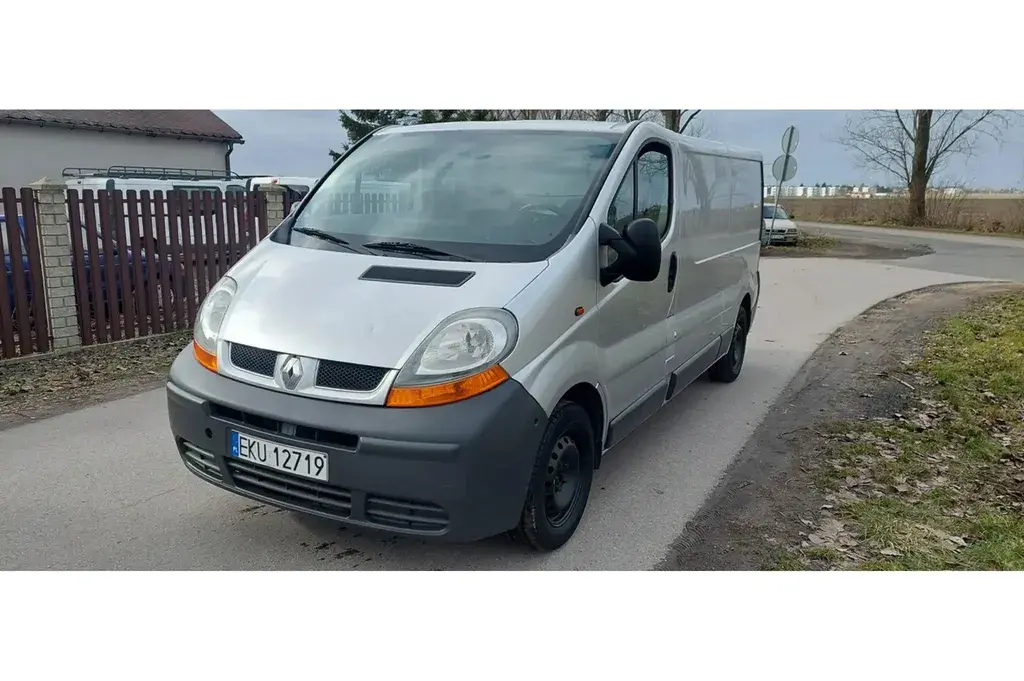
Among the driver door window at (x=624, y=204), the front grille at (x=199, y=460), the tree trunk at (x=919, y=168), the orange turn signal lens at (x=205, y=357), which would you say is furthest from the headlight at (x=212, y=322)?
the tree trunk at (x=919, y=168)

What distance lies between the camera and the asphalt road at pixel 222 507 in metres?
3.64

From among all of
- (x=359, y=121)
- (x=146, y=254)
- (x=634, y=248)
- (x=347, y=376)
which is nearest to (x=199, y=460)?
(x=347, y=376)

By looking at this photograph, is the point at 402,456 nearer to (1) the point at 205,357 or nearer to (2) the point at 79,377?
(1) the point at 205,357

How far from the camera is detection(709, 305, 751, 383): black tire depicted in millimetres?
7039

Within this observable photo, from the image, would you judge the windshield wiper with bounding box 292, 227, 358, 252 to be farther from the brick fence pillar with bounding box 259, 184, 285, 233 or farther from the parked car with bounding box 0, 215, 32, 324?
the brick fence pillar with bounding box 259, 184, 285, 233

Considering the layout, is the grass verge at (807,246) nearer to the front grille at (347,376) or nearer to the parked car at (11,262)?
the parked car at (11,262)

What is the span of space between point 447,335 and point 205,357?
1272 mm

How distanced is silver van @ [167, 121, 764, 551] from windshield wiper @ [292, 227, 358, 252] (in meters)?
0.02

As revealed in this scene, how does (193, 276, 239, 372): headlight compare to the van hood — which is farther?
(193, 276, 239, 372): headlight

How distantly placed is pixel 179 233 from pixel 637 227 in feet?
23.4

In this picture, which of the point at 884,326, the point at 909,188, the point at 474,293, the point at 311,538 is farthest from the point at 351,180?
the point at 909,188

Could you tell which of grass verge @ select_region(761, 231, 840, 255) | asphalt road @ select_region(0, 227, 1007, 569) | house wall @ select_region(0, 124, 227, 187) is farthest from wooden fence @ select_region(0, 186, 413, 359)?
grass verge @ select_region(761, 231, 840, 255)

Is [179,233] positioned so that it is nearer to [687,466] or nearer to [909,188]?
[687,466]

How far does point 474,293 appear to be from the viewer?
10.8ft
